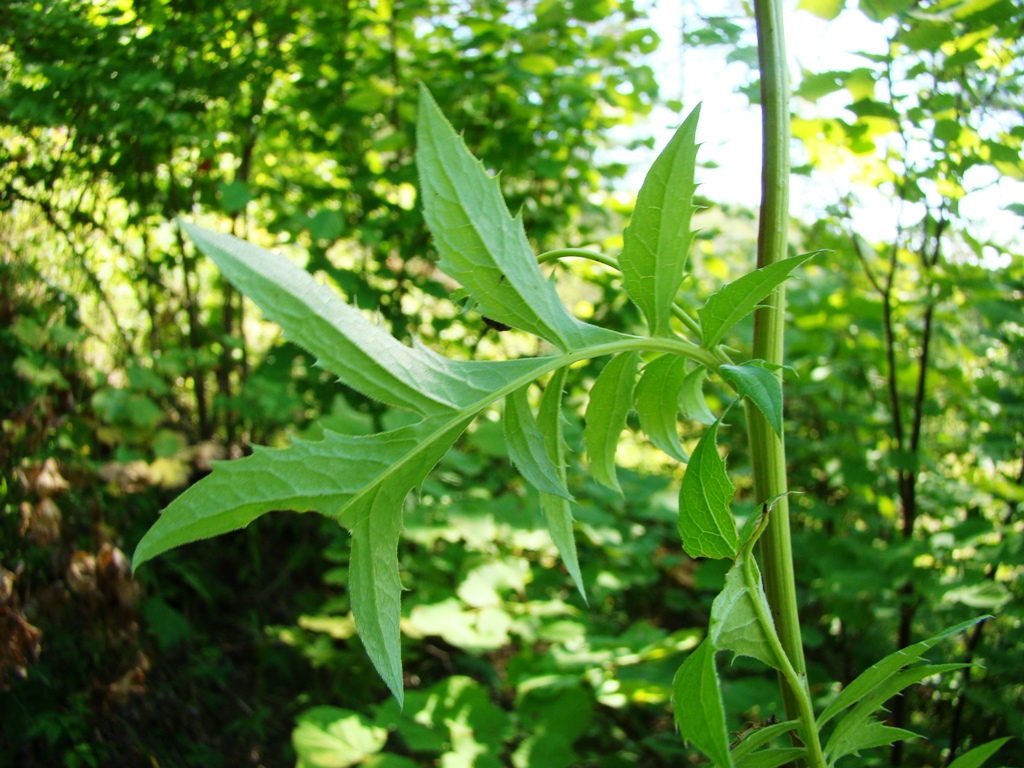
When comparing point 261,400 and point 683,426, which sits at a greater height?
point 261,400

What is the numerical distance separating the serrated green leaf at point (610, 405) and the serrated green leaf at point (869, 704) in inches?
Result: 7.9

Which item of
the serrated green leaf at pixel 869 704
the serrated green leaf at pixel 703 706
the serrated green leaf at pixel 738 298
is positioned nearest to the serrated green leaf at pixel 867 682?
the serrated green leaf at pixel 869 704

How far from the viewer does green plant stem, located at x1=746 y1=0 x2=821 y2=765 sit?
503 millimetres

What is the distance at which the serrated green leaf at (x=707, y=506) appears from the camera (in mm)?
447

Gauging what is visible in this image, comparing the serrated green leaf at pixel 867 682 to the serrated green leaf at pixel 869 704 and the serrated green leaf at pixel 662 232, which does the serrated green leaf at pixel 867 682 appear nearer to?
the serrated green leaf at pixel 869 704

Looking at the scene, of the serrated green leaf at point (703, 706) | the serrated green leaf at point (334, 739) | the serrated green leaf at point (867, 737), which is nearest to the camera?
the serrated green leaf at point (703, 706)

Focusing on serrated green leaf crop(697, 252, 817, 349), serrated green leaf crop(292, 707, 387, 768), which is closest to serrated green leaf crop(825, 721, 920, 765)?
serrated green leaf crop(697, 252, 817, 349)

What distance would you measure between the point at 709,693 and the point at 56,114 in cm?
161

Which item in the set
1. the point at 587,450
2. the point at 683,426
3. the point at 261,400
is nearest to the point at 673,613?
the point at 683,426

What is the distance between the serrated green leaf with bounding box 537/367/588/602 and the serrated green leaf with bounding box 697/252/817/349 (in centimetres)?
11

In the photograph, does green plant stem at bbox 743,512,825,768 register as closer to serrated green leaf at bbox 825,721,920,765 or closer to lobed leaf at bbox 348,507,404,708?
serrated green leaf at bbox 825,721,920,765

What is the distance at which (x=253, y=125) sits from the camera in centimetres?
233

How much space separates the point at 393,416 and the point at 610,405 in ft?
4.58

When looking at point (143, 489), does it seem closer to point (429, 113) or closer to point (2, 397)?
point (2, 397)
